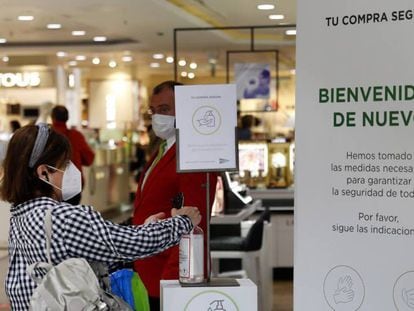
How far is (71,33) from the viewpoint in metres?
12.7

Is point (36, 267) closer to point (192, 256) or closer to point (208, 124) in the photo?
point (192, 256)

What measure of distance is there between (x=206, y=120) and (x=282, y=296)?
16.9 feet

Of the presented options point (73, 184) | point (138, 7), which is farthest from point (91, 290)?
point (138, 7)

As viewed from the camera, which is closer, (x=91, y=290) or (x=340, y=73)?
(x=91, y=290)

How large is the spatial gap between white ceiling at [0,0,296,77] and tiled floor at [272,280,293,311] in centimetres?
299

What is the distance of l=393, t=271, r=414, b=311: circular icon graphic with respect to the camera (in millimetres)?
3061

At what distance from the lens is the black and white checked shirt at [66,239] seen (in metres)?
2.85

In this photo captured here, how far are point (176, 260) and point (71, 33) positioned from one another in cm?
956

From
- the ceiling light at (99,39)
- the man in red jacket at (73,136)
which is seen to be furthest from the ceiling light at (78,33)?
the man in red jacket at (73,136)

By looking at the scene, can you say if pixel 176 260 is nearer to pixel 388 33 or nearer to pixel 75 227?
pixel 75 227

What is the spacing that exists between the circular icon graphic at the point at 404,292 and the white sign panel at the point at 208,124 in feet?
2.61

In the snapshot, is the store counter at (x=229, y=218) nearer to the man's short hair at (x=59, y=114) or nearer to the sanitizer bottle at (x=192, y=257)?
the sanitizer bottle at (x=192, y=257)

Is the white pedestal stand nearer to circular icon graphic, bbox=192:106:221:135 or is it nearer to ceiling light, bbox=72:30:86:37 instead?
circular icon graphic, bbox=192:106:221:135

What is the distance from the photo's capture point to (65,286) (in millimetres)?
2768
